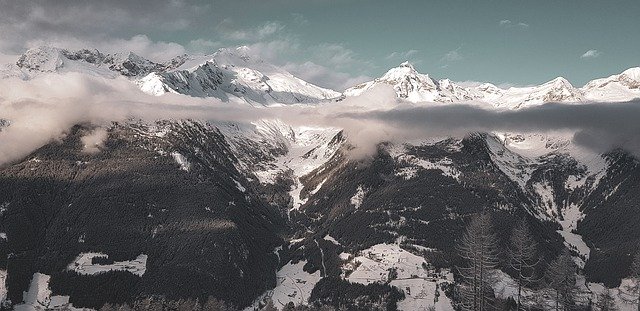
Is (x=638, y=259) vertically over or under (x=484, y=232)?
under

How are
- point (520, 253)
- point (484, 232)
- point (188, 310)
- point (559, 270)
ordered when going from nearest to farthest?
point (484, 232) → point (520, 253) → point (559, 270) → point (188, 310)

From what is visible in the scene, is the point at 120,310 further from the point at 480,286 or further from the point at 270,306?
the point at 480,286

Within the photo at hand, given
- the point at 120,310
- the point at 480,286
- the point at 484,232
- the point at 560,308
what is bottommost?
the point at 120,310

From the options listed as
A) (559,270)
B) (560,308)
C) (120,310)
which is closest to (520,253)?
(559,270)

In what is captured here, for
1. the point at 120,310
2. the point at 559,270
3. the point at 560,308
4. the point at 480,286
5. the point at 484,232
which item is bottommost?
the point at 120,310

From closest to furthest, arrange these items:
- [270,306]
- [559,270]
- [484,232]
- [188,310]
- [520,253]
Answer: [484,232] → [520,253] → [559,270] → [270,306] → [188,310]

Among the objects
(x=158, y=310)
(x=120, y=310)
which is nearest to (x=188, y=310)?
(x=158, y=310)

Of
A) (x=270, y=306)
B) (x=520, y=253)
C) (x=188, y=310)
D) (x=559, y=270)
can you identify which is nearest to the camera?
(x=520, y=253)

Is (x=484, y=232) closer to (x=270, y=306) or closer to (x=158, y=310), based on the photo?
(x=270, y=306)

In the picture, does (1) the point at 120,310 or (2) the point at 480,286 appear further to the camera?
(1) the point at 120,310
